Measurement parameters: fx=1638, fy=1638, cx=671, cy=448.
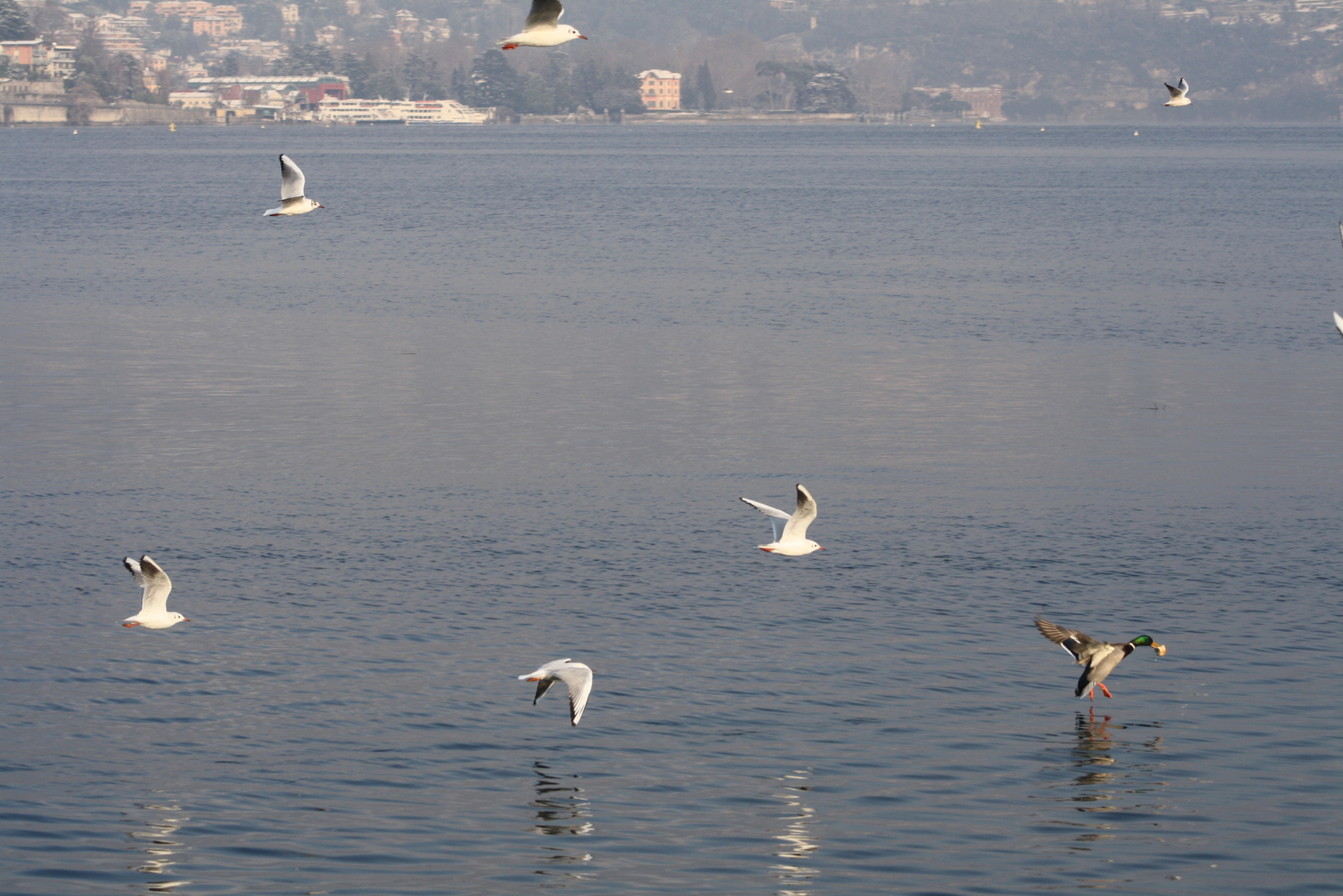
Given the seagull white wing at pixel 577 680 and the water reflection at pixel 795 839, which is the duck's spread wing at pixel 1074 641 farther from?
the seagull white wing at pixel 577 680

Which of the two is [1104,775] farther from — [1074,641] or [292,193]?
[292,193]

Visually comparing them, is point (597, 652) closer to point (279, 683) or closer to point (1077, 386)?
point (279, 683)

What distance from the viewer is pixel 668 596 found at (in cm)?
2406

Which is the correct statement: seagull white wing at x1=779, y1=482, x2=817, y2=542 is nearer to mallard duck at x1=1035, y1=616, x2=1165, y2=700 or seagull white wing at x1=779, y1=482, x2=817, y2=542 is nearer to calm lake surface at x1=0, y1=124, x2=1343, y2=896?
calm lake surface at x1=0, y1=124, x2=1343, y2=896

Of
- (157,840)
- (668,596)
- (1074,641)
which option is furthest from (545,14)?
(157,840)

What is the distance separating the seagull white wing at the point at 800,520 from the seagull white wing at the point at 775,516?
11cm

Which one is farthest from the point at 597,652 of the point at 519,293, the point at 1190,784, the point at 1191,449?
the point at 519,293

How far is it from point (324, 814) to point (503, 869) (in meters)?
2.26

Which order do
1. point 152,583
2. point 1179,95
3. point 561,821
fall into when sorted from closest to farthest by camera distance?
point 561,821 → point 152,583 → point 1179,95

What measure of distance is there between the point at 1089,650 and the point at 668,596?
6885 millimetres

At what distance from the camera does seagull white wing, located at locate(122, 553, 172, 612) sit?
18.5 m

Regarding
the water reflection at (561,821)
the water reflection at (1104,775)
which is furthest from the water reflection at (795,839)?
the water reflection at (1104,775)

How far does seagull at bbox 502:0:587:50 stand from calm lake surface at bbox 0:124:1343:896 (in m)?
7.79

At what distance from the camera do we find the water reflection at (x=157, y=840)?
50.0 feet
